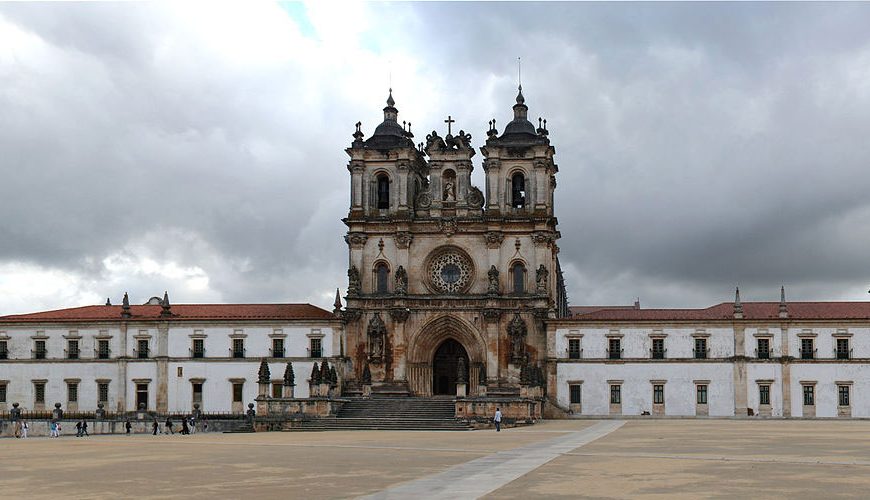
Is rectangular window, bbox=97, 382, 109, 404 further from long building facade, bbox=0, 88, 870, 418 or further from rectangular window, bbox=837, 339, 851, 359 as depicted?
rectangular window, bbox=837, 339, 851, 359

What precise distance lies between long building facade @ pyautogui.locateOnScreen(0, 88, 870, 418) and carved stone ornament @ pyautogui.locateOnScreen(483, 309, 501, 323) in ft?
0.33

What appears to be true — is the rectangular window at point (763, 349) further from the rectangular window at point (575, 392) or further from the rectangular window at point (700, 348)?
the rectangular window at point (575, 392)

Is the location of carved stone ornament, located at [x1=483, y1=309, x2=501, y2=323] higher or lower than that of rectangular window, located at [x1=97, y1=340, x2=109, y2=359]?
higher

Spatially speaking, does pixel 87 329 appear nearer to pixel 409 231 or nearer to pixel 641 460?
pixel 409 231

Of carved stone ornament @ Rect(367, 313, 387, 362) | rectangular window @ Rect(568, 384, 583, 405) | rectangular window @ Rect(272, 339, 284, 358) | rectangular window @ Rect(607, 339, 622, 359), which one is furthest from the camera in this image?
rectangular window @ Rect(272, 339, 284, 358)

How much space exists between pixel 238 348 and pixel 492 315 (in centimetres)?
1632

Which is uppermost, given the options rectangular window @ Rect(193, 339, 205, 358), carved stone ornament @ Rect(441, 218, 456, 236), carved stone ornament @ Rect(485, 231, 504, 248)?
carved stone ornament @ Rect(441, 218, 456, 236)

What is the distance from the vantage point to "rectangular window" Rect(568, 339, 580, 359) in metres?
66.0

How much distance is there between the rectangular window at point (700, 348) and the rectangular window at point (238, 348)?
28373mm

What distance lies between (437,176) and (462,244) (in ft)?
15.6

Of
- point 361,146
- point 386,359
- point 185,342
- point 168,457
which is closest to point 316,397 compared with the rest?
point 386,359

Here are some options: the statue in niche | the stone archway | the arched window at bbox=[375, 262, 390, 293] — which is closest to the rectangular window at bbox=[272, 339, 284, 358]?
the arched window at bbox=[375, 262, 390, 293]

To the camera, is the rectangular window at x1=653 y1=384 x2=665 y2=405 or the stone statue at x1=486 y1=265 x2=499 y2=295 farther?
the stone statue at x1=486 y1=265 x2=499 y2=295

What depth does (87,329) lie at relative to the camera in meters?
68.4
